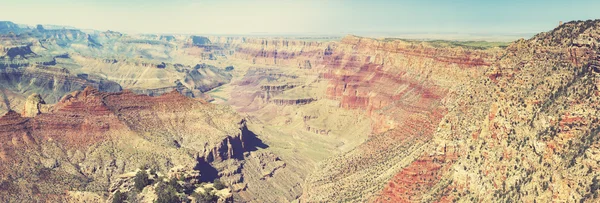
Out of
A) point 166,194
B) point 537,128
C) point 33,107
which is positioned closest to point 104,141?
point 33,107

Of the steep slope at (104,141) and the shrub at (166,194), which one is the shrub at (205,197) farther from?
the steep slope at (104,141)

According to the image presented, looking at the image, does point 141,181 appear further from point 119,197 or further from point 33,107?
point 33,107

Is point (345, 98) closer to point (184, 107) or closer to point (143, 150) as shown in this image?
point (184, 107)

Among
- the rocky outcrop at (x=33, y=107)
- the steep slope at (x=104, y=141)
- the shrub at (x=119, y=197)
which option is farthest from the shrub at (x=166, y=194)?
the rocky outcrop at (x=33, y=107)

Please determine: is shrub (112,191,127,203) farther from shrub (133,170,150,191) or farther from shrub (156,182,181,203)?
shrub (156,182,181,203)

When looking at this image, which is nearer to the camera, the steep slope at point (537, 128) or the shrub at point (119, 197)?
the steep slope at point (537, 128)

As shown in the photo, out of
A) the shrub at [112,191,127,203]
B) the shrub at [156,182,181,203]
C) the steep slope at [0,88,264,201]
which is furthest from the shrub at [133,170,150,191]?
the steep slope at [0,88,264,201]

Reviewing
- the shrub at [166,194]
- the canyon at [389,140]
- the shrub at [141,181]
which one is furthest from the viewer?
the shrub at [141,181]

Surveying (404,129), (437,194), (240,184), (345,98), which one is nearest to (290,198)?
(240,184)
